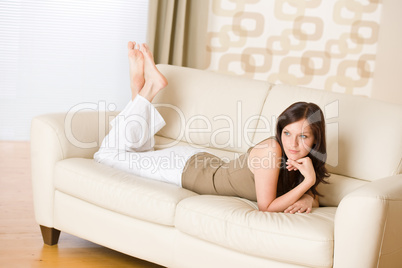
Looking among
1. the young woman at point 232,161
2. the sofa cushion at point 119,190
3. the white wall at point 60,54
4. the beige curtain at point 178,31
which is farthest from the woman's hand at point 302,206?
the white wall at point 60,54

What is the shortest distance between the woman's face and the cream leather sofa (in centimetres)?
26

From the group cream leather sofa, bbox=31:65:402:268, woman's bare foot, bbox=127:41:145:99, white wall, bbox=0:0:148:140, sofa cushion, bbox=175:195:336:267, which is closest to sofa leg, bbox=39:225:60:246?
cream leather sofa, bbox=31:65:402:268

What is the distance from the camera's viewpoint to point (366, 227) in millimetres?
1990

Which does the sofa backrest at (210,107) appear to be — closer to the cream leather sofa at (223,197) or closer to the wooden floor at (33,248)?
the cream leather sofa at (223,197)

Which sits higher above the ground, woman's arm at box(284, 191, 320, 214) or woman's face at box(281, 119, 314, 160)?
woman's face at box(281, 119, 314, 160)

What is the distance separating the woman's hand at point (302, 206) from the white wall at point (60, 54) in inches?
117

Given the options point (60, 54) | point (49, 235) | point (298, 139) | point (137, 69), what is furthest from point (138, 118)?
point (60, 54)

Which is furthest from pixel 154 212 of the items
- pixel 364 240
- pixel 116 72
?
pixel 116 72

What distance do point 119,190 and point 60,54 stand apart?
2.68 metres

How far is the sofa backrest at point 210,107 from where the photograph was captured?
293 centimetres

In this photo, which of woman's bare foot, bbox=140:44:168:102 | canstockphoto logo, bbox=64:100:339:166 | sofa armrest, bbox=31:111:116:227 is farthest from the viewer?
woman's bare foot, bbox=140:44:168:102

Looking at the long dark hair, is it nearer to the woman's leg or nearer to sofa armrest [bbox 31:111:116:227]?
the woman's leg

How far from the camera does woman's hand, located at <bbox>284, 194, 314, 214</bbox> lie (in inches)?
90.8

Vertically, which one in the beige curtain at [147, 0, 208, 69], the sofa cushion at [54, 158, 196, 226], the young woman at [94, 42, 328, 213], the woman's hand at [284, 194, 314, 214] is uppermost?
the beige curtain at [147, 0, 208, 69]
